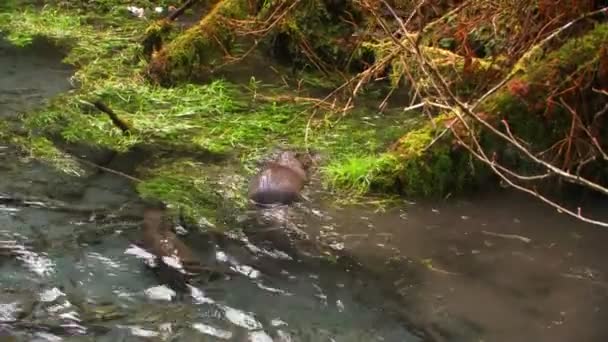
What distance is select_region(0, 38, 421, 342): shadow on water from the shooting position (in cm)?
425

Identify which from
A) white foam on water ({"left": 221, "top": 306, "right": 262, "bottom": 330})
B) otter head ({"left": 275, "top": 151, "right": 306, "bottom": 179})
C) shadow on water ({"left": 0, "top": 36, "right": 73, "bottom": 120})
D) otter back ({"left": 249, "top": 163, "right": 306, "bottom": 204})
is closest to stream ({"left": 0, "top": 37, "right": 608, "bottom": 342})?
white foam on water ({"left": 221, "top": 306, "right": 262, "bottom": 330})

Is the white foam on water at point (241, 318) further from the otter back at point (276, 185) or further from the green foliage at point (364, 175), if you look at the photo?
the green foliage at point (364, 175)

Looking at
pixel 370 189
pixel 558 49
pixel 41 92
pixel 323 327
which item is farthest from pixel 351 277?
pixel 41 92

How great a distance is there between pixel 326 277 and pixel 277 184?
114cm

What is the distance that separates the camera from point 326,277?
4906 millimetres

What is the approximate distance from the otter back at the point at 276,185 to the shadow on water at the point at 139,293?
22.2 inches

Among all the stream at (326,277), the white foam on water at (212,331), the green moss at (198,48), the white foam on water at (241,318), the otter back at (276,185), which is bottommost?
the white foam on water at (212,331)

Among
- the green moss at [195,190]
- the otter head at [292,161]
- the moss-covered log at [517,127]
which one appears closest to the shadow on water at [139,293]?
the green moss at [195,190]

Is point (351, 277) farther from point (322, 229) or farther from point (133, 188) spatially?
point (133, 188)

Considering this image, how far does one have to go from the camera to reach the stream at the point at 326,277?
436 centimetres

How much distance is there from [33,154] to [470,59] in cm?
341

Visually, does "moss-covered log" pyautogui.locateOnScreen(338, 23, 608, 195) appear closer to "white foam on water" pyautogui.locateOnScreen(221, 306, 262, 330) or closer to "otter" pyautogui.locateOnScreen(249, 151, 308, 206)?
"otter" pyautogui.locateOnScreen(249, 151, 308, 206)

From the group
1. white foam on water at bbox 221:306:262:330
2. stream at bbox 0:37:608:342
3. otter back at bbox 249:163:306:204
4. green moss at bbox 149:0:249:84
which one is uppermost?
green moss at bbox 149:0:249:84

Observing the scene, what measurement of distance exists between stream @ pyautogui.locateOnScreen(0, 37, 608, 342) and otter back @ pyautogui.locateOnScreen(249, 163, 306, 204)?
16 cm
